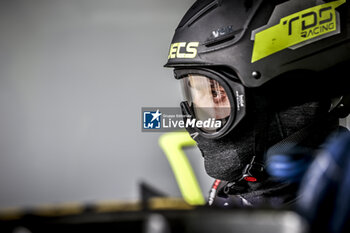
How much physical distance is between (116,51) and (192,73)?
26.4 inches

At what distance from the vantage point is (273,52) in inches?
36.2

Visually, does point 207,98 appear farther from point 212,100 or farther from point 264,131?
point 264,131

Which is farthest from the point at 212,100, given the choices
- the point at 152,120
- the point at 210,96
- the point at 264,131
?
the point at 152,120

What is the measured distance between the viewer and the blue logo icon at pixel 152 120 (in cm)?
143

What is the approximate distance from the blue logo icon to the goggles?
308 mm

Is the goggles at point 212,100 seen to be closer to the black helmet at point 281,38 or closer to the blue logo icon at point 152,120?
the black helmet at point 281,38

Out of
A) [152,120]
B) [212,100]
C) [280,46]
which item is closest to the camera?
[280,46]

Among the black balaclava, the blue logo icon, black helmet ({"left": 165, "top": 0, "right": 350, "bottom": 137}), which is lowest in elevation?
the black balaclava

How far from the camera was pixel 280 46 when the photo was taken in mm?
920

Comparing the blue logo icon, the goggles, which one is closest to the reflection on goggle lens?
the goggles

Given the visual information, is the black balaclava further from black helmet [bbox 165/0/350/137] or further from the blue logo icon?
the blue logo icon

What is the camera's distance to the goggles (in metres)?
0.94

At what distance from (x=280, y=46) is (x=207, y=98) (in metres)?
0.26

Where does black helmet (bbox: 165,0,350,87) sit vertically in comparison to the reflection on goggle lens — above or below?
above
